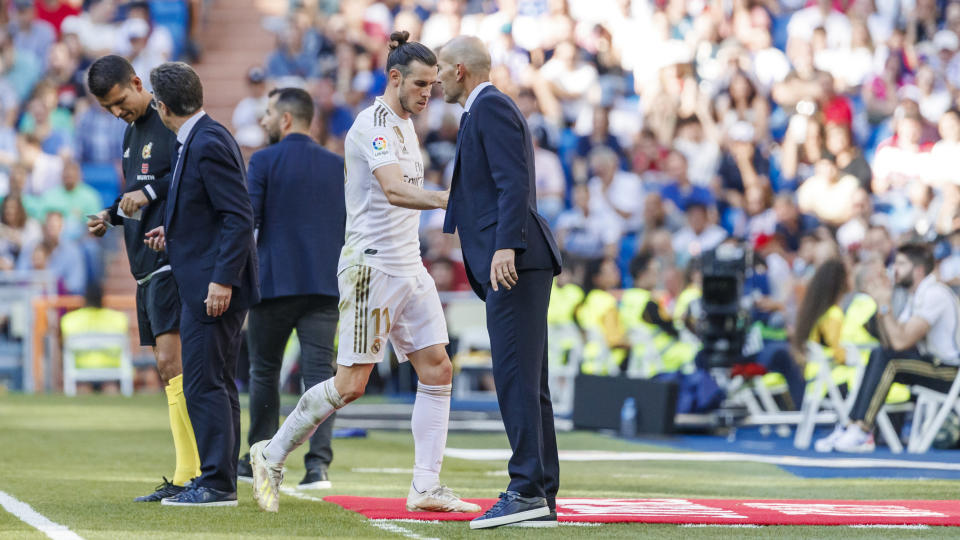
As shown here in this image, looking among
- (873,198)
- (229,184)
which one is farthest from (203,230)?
(873,198)

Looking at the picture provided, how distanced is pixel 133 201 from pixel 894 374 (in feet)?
23.9

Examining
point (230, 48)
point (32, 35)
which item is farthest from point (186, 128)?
point (230, 48)

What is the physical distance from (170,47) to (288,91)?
14874mm

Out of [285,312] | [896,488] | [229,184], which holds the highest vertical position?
[229,184]

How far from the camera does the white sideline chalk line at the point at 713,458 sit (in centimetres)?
1112

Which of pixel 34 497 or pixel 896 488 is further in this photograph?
pixel 896 488

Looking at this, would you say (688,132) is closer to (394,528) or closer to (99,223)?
(99,223)

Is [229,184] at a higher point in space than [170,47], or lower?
lower

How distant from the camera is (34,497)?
7.99 meters

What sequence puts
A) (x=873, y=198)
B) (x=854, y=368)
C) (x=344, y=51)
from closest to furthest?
1. (x=854, y=368)
2. (x=873, y=198)
3. (x=344, y=51)

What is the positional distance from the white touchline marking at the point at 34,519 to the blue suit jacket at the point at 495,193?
2110 mm

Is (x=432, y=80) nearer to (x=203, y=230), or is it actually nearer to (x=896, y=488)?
(x=203, y=230)

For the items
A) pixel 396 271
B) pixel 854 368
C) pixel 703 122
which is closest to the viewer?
pixel 396 271

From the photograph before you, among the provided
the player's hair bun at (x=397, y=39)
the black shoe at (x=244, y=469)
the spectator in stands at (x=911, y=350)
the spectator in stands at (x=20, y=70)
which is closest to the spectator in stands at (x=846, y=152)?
the spectator in stands at (x=911, y=350)
